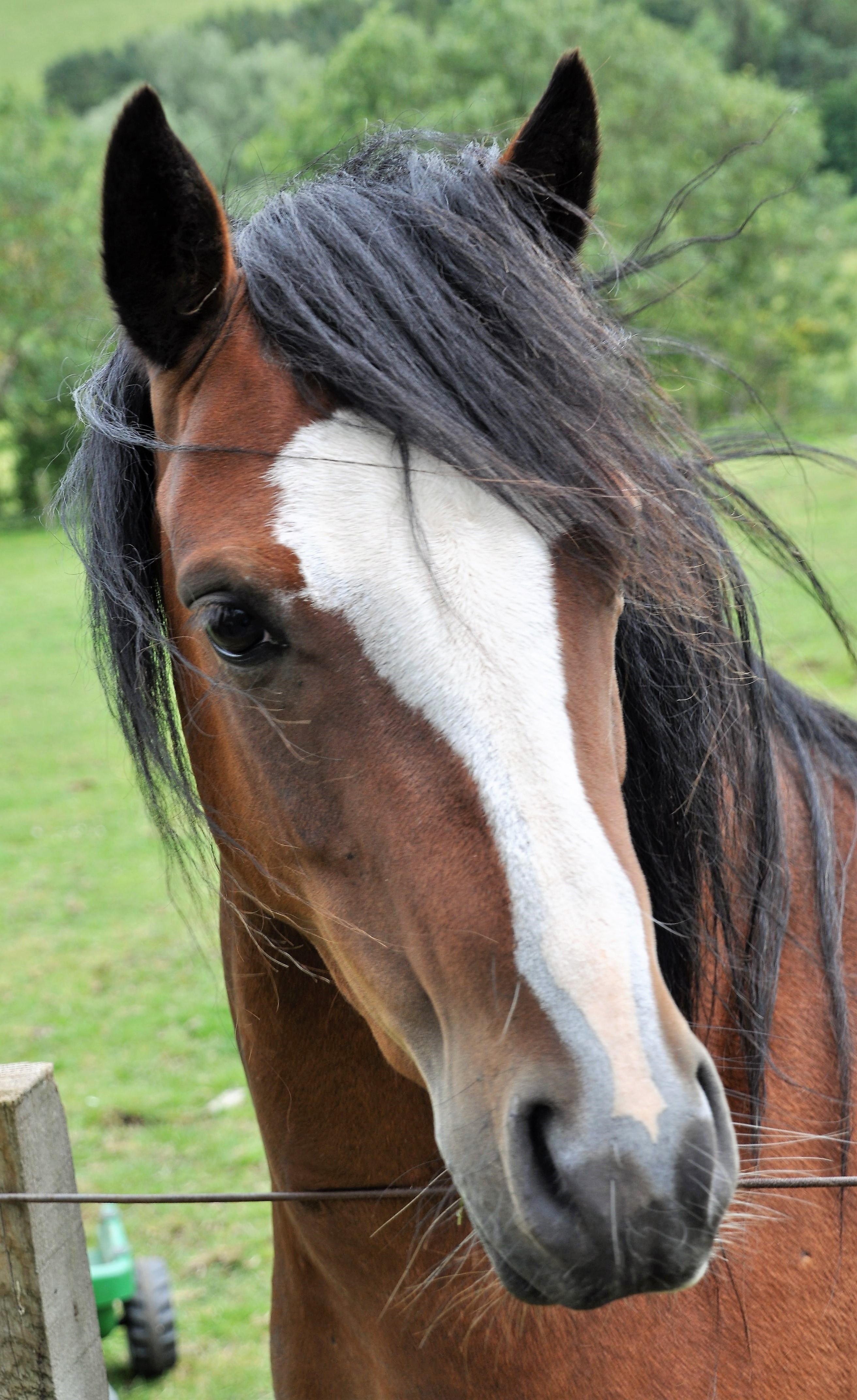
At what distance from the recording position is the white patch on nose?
3.21 ft

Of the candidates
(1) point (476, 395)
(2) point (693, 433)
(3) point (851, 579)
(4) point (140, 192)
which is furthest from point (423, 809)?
(3) point (851, 579)

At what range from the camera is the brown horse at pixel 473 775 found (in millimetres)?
1004

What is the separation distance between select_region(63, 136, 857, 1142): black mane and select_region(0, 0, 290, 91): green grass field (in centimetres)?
6965

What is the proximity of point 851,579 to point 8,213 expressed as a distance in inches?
934

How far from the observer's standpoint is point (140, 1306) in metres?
2.93

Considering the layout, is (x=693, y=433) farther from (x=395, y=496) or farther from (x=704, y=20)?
(x=704, y=20)

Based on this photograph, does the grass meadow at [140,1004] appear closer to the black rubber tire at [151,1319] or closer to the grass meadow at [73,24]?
the black rubber tire at [151,1319]

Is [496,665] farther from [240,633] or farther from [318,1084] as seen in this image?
[318,1084]

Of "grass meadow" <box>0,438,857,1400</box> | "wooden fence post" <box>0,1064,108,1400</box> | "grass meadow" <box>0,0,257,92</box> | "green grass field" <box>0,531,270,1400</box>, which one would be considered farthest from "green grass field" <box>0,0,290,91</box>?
"wooden fence post" <box>0,1064,108,1400</box>

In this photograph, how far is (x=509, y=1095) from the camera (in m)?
0.98

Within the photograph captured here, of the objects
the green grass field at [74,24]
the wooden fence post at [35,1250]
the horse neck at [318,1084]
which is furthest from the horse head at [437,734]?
the green grass field at [74,24]

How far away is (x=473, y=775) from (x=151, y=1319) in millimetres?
2612

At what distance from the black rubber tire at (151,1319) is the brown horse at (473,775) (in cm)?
139

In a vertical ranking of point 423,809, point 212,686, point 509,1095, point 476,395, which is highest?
point 476,395
